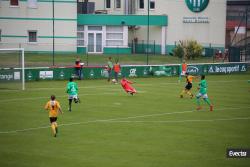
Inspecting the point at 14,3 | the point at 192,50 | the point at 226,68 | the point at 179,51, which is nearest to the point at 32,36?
the point at 14,3

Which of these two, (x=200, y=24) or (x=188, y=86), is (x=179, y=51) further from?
(x=188, y=86)

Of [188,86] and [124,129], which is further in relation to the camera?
[188,86]

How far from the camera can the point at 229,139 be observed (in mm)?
26875

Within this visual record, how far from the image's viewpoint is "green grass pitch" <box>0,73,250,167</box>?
75.8 ft

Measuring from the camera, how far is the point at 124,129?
2927cm

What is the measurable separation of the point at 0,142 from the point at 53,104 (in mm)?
2543

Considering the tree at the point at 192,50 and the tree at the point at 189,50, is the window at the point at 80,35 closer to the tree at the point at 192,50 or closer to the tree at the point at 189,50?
the tree at the point at 189,50

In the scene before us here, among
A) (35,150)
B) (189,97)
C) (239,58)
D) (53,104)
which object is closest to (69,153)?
(35,150)

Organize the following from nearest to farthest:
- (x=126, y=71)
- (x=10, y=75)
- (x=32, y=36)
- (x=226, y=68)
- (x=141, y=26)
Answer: (x=10, y=75) < (x=126, y=71) < (x=226, y=68) < (x=32, y=36) < (x=141, y=26)

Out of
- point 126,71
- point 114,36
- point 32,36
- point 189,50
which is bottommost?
point 126,71

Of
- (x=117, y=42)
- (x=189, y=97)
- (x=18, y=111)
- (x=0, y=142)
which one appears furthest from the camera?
(x=117, y=42)

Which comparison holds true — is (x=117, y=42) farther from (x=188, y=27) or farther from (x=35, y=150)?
(x=35, y=150)

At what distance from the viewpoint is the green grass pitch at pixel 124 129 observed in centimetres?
2311

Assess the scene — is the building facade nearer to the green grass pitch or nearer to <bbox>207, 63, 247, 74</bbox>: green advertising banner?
<bbox>207, 63, 247, 74</bbox>: green advertising banner
